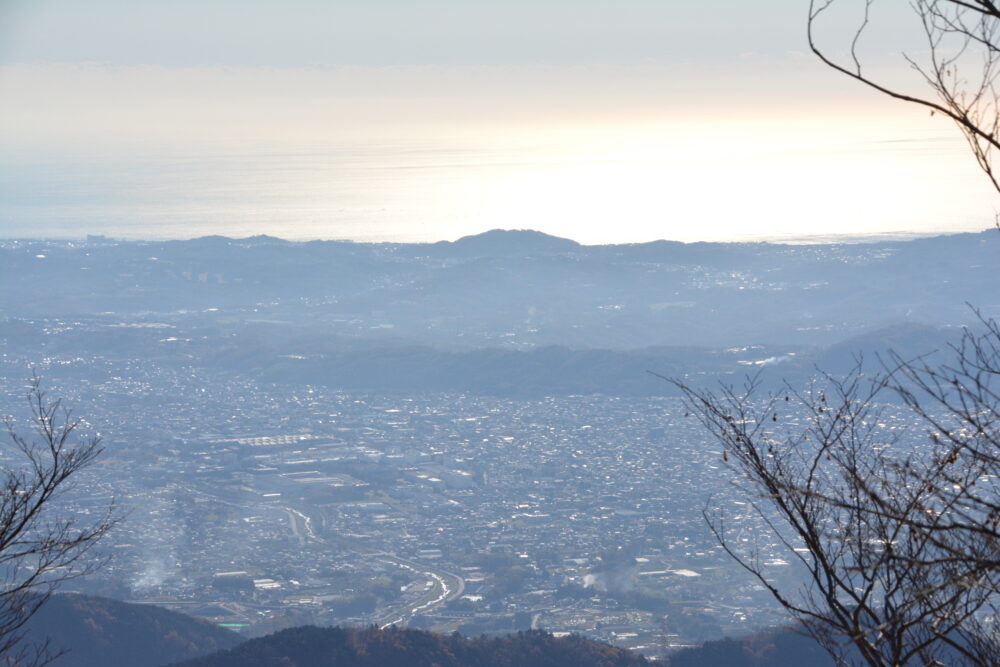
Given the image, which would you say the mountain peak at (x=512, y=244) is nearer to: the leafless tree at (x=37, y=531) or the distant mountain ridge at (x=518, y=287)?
the distant mountain ridge at (x=518, y=287)

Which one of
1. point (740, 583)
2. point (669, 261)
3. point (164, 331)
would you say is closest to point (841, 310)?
point (669, 261)

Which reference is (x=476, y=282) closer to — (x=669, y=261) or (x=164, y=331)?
(x=669, y=261)

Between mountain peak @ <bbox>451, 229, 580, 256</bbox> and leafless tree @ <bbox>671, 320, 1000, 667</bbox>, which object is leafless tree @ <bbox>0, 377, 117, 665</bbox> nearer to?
leafless tree @ <bbox>671, 320, 1000, 667</bbox>

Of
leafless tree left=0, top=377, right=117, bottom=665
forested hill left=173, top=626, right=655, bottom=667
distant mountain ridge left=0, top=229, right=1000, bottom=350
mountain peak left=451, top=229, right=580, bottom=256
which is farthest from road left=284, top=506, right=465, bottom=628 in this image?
mountain peak left=451, top=229, right=580, bottom=256

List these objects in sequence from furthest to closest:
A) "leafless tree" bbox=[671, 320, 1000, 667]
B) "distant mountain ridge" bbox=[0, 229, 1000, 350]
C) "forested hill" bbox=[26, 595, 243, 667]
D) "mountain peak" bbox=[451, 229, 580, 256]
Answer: "mountain peak" bbox=[451, 229, 580, 256], "distant mountain ridge" bbox=[0, 229, 1000, 350], "forested hill" bbox=[26, 595, 243, 667], "leafless tree" bbox=[671, 320, 1000, 667]

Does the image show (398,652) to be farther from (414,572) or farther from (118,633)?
(414,572)
